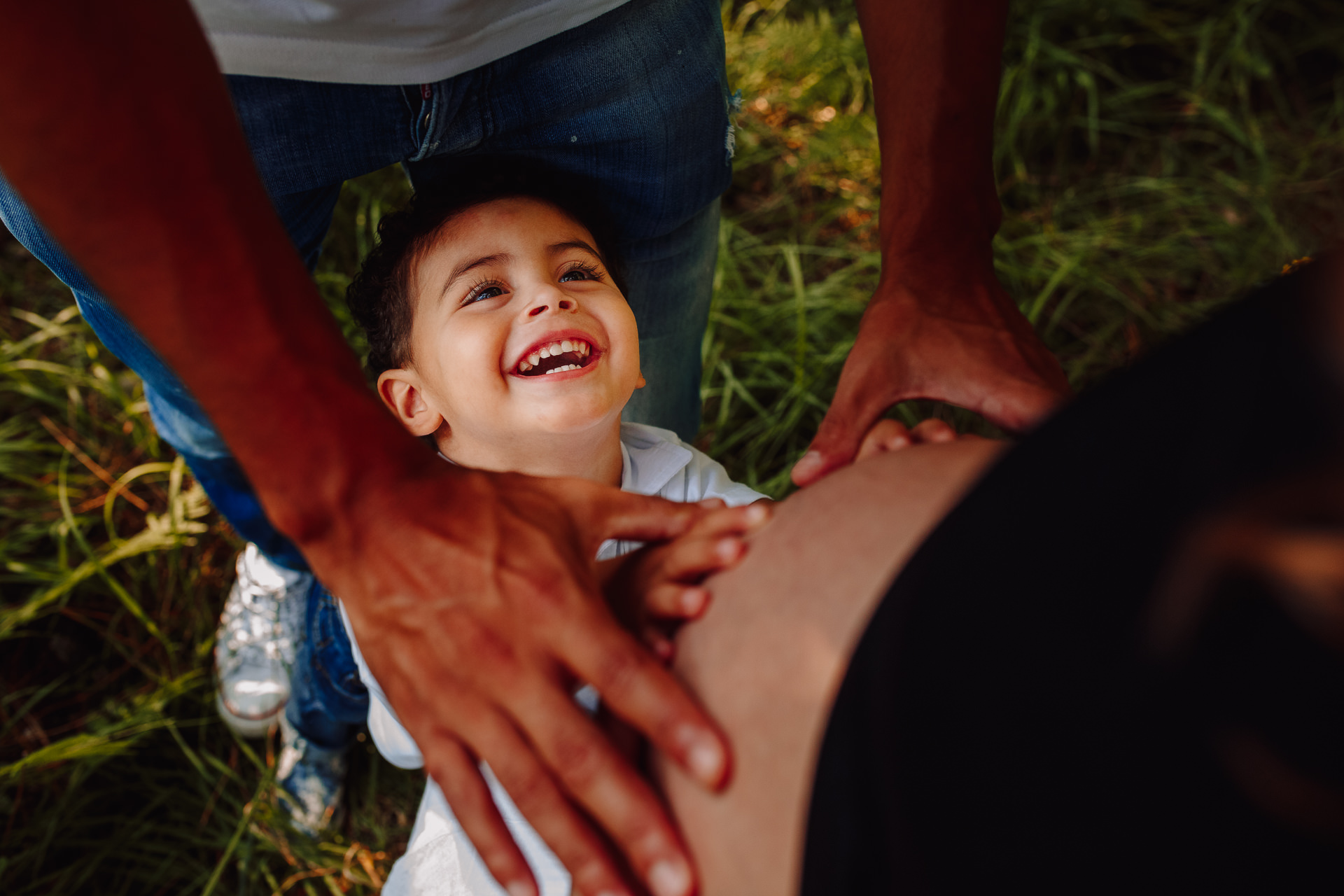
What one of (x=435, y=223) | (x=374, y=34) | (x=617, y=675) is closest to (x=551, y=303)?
(x=435, y=223)

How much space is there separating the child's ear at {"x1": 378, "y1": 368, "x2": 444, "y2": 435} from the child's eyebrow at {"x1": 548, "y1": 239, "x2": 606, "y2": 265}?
1.18 ft

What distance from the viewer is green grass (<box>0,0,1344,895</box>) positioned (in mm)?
1837

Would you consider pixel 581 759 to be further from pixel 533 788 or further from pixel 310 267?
pixel 310 267

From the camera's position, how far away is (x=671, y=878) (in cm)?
71

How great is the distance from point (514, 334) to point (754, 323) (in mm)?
1330

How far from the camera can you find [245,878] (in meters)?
1.74

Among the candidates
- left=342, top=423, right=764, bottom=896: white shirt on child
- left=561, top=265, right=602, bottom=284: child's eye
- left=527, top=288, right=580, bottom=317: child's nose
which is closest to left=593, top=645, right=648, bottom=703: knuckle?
left=342, top=423, right=764, bottom=896: white shirt on child

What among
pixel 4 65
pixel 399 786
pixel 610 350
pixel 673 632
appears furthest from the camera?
pixel 399 786

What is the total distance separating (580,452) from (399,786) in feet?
3.57

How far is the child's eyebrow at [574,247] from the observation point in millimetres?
1450

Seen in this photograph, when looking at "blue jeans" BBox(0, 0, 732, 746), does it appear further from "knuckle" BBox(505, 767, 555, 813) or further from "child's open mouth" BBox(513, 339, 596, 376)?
"knuckle" BBox(505, 767, 555, 813)

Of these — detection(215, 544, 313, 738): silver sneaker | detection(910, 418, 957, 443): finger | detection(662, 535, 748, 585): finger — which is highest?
detection(662, 535, 748, 585): finger

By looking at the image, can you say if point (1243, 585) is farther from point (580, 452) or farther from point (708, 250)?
point (708, 250)

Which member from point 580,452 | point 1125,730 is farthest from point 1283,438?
point 580,452
